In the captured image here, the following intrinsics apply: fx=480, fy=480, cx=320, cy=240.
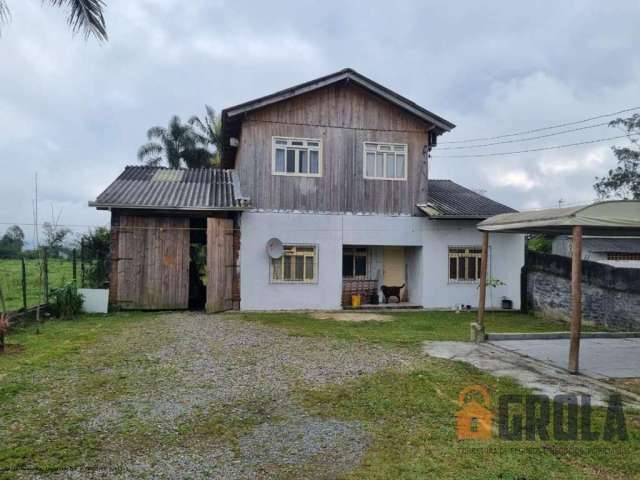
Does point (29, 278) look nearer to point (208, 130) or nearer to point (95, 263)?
point (95, 263)

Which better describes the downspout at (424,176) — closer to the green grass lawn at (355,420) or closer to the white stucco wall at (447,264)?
the white stucco wall at (447,264)

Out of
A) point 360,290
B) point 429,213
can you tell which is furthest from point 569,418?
point 360,290

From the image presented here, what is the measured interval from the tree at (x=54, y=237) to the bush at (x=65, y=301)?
3.12 ft

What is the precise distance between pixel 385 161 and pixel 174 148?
2211 centimetres

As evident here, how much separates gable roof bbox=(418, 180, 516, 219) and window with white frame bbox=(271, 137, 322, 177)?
11.8 feet

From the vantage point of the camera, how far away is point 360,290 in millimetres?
16109

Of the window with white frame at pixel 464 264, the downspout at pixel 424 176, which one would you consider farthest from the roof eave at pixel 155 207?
the window with white frame at pixel 464 264

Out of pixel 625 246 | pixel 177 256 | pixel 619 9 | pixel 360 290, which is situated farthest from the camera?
pixel 625 246

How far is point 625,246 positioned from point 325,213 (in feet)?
63.4

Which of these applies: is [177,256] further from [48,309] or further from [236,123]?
[236,123]

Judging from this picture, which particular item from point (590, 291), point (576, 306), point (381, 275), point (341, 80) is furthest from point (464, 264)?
point (576, 306)

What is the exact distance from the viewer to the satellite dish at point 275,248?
14105mm

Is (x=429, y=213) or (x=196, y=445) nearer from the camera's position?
(x=196, y=445)

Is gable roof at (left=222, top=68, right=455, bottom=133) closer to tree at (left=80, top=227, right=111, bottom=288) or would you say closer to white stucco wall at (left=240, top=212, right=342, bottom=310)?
white stucco wall at (left=240, top=212, right=342, bottom=310)
